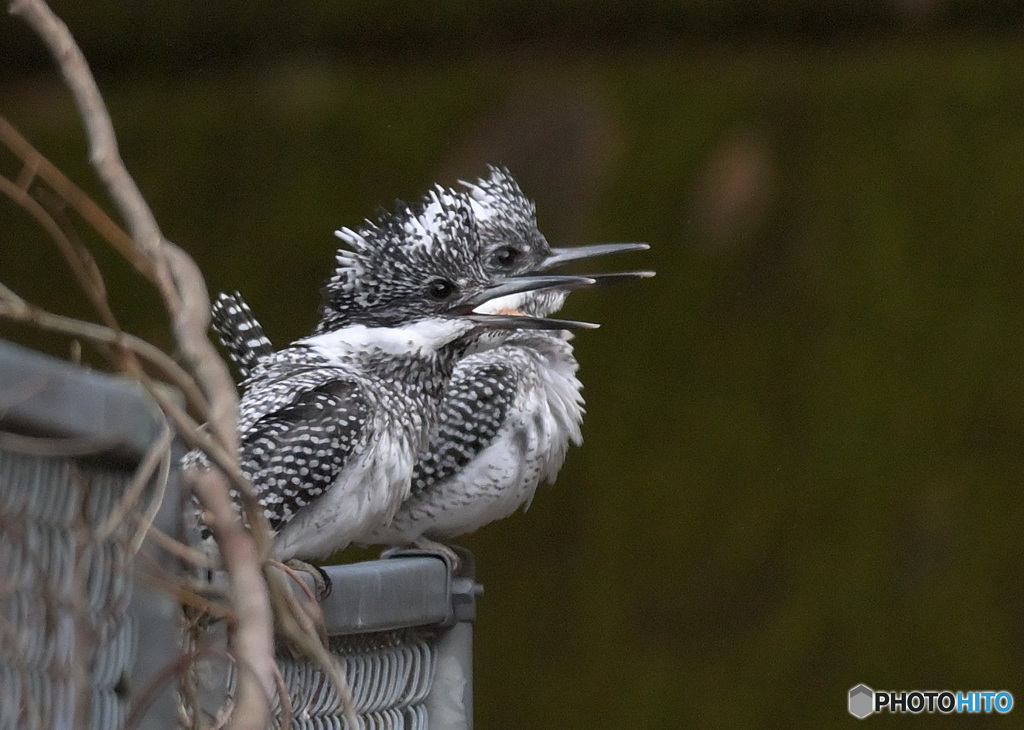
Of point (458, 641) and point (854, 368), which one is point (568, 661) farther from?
point (458, 641)

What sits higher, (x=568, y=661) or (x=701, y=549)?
(x=701, y=549)

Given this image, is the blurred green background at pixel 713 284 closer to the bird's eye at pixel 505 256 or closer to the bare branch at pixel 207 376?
the bird's eye at pixel 505 256

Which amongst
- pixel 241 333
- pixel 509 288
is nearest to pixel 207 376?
pixel 509 288

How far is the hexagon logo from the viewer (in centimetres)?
356

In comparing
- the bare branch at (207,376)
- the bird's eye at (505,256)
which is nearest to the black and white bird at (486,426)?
the bird's eye at (505,256)

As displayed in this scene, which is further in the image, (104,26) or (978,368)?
(104,26)

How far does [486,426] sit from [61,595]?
5.65 feet

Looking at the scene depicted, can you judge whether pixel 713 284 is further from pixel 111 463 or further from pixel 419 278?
pixel 111 463

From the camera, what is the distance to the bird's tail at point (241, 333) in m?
2.44

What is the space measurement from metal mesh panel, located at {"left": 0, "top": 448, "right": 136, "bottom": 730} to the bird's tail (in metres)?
1.55

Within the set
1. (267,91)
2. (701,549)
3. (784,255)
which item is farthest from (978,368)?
(267,91)

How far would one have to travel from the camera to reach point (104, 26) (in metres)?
3.96

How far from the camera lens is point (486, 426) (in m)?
2.55

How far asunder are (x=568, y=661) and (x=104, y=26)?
1.98 meters
